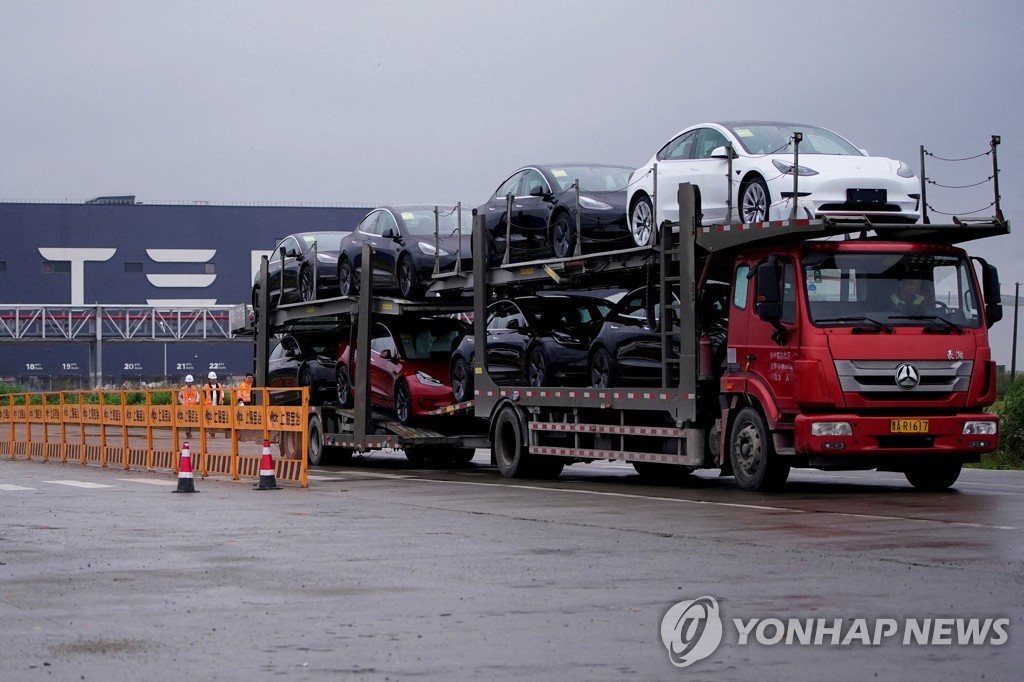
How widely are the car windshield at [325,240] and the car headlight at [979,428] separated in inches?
508

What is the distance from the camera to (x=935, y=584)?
9055 mm

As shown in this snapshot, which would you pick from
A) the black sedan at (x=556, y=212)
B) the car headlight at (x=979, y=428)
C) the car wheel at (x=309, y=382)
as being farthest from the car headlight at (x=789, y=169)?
the car wheel at (x=309, y=382)

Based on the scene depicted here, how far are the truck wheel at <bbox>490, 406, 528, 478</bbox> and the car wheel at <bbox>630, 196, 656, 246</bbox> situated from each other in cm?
352

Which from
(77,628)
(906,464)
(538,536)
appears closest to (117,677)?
(77,628)

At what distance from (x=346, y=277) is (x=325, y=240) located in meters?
2.14

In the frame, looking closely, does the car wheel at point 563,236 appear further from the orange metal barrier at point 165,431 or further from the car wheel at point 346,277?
the car wheel at point 346,277

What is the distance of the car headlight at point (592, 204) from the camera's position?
18891 millimetres

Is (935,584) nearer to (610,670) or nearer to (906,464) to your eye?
(610,670)

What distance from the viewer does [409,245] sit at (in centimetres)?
2311

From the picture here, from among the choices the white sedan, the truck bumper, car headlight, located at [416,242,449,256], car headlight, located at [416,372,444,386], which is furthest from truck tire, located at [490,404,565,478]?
the truck bumper

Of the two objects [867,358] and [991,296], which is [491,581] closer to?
[867,358]

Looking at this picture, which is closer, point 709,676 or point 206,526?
point 709,676

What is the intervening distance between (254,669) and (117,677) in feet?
1.89

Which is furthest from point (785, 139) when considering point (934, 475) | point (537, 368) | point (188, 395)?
point (188, 395)
